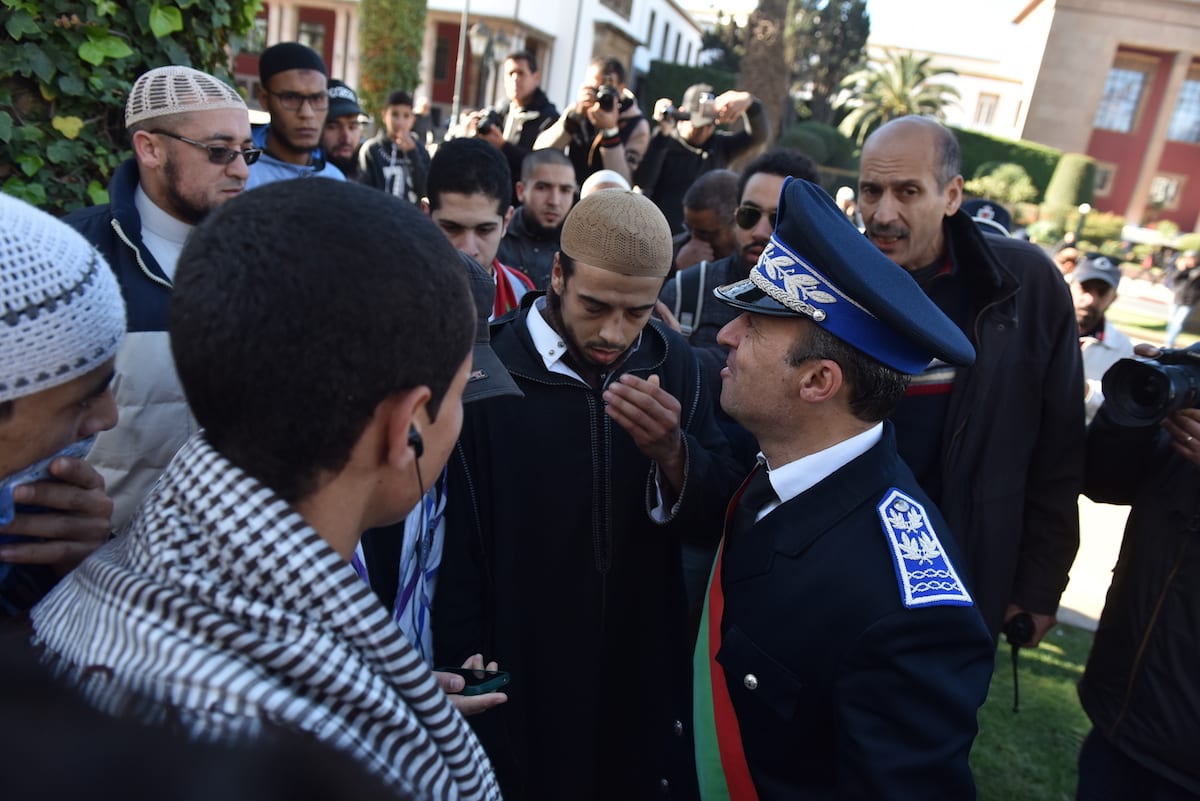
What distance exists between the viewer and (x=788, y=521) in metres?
1.96

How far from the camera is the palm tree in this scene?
43.0 m

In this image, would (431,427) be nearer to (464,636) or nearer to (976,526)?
(464,636)

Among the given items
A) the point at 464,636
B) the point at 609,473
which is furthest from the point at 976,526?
the point at 464,636

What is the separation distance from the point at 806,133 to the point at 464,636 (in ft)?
104

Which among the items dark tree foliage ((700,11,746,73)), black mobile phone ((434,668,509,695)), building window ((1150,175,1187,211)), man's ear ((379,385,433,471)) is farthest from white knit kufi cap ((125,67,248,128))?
building window ((1150,175,1187,211))

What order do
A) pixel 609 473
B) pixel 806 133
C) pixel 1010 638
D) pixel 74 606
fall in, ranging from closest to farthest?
pixel 74 606 → pixel 609 473 → pixel 1010 638 → pixel 806 133

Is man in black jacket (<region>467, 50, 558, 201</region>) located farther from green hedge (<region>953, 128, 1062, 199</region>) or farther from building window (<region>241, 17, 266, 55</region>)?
green hedge (<region>953, 128, 1062, 199</region>)

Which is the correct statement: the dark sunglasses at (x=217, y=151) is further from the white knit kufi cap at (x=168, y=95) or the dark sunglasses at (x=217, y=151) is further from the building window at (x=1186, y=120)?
the building window at (x=1186, y=120)

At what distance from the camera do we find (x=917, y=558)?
1804 millimetres

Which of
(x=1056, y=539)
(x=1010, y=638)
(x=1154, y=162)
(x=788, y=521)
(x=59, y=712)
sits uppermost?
(x=1154, y=162)

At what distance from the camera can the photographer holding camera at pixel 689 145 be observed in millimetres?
6492

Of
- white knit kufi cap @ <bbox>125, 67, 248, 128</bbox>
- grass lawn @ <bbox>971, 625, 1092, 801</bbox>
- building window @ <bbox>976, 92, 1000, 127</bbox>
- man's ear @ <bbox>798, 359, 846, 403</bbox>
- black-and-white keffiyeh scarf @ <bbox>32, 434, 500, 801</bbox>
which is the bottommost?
grass lawn @ <bbox>971, 625, 1092, 801</bbox>

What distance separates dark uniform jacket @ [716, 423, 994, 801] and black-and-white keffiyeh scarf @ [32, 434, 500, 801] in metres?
0.89

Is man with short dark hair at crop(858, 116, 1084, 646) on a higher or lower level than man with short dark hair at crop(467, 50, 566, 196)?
lower
